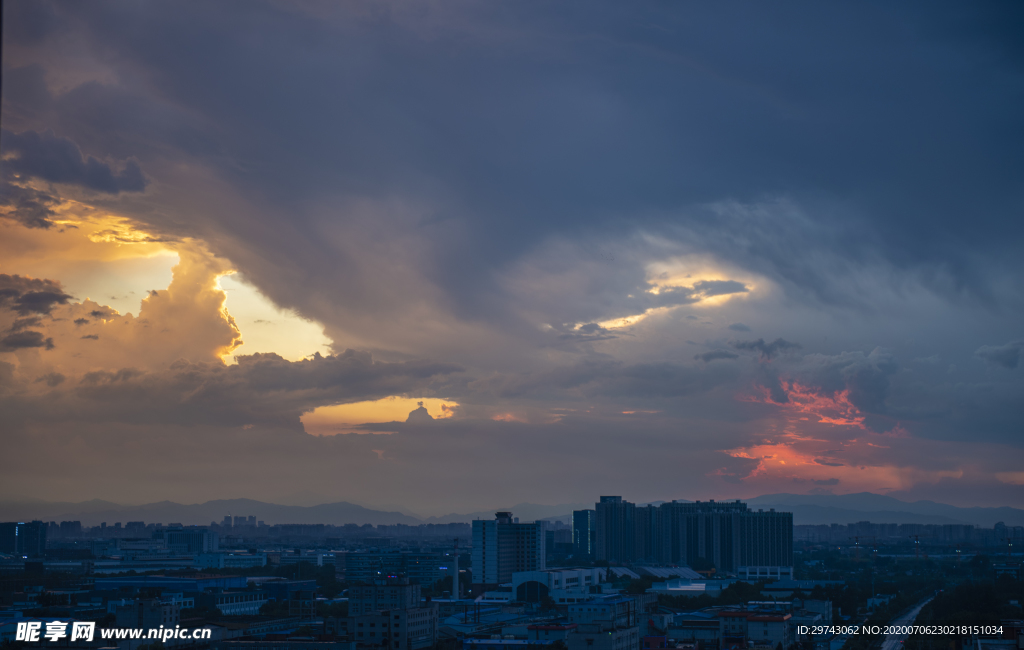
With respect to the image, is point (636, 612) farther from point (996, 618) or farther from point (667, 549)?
point (667, 549)

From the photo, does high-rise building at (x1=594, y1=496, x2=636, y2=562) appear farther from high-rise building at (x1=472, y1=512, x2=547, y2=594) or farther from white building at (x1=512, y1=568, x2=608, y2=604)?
white building at (x1=512, y1=568, x2=608, y2=604)

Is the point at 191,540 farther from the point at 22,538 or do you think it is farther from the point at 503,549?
the point at 503,549

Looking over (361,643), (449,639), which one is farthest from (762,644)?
(361,643)

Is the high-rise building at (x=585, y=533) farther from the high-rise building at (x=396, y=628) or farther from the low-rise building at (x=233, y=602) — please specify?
the high-rise building at (x=396, y=628)

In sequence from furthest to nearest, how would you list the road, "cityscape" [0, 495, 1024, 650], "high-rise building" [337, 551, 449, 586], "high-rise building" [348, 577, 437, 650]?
"high-rise building" [337, 551, 449, 586] → the road → "cityscape" [0, 495, 1024, 650] → "high-rise building" [348, 577, 437, 650]

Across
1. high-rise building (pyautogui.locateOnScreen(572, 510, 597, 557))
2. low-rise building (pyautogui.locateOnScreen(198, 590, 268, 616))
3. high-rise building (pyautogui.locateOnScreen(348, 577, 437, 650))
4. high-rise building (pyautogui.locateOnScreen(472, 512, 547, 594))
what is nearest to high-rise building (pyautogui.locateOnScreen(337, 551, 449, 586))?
high-rise building (pyautogui.locateOnScreen(472, 512, 547, 594))

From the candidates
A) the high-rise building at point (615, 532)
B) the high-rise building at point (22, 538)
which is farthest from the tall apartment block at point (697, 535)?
the high-rise building at point (22, 538)
